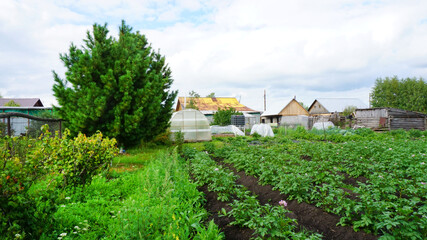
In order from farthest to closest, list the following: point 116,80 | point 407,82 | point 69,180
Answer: point 407,82
point 116,80
point 69,180

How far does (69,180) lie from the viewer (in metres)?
4.43

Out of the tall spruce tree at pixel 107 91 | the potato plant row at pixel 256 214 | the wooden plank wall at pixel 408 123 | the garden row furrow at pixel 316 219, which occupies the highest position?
the tall spruce tree at pixel 107 91

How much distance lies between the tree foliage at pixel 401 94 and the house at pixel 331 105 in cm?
421

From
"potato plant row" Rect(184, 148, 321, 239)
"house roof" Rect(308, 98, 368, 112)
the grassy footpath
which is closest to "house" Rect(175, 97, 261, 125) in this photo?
"house roof" Rect(308, 98, 368, 112)

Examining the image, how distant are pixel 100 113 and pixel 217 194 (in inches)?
244

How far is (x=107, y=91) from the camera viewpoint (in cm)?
895

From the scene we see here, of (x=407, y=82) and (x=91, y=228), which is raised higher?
(x=407, y=82)

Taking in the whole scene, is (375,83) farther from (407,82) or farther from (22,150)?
(22,150)

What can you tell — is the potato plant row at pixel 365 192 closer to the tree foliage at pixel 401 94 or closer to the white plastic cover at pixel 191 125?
the white plastic cover at pixel 191 125

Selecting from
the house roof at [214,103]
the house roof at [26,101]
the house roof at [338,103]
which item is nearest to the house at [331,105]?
the house roof at [338,103]

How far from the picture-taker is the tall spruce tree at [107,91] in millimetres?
8844

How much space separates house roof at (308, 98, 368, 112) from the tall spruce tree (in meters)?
32.6

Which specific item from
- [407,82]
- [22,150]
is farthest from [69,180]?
[407,82]

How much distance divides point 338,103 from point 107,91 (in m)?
36.5
